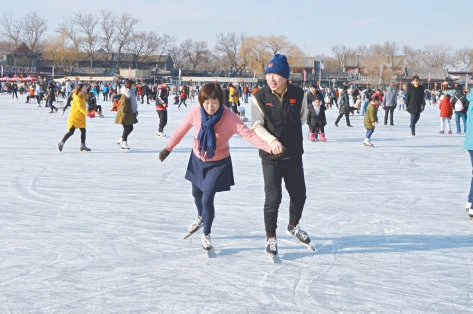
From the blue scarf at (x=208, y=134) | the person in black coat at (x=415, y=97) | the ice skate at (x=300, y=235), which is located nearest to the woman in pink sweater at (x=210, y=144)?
the blue scarf at (x=208, y=134)

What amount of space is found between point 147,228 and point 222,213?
799 millimetres

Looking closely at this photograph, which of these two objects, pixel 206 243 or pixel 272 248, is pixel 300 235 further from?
pixel 206 243

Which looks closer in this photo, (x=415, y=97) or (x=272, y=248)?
(x=272, y=248)

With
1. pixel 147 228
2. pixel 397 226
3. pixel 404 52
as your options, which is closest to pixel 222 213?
pixel 147 228

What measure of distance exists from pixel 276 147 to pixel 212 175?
0.50 m

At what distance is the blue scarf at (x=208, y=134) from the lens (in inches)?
137

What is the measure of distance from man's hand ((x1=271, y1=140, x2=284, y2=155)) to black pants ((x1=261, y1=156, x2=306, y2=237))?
0.60ft

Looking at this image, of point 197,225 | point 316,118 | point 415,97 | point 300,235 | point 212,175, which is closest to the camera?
point 212,175

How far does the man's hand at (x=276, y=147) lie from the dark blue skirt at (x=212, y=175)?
419 mm

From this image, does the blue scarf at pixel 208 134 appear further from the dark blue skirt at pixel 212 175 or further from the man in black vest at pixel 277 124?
the man in black vest at pixel 277 124

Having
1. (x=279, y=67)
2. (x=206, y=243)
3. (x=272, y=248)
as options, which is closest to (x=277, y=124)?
(x=279, y=67)

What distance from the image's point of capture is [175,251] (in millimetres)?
3684

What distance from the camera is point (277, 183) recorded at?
3.46 meters

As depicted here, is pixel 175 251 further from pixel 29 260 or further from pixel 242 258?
pixel 29 260
